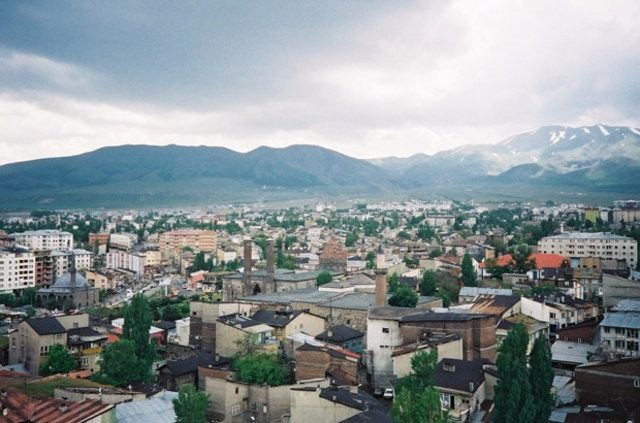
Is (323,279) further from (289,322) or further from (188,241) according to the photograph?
(188,241)

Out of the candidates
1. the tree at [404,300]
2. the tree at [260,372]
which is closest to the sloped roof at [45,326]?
the tree at [260,372]

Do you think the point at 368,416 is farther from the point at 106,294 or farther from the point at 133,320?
the point at 106,294

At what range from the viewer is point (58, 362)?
2695 cm

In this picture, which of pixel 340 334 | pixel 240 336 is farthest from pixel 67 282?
pixel 340 334

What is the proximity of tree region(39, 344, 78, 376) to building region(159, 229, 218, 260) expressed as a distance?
2538 inches

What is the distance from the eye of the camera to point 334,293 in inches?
1526

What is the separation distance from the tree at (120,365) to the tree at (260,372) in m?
4.38

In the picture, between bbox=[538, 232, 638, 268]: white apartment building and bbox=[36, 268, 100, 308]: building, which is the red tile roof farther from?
bbox=[538, 232, 638, 268]: white apartment building

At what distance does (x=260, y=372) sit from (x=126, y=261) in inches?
2337

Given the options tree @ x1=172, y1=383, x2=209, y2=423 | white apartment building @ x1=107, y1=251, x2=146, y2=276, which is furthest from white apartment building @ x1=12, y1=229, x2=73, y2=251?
tree @ x1=172, y1=383, x2=209, y2=423

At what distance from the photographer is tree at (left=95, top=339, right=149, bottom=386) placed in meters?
24.9

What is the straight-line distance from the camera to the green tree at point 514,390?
1698 centimetres

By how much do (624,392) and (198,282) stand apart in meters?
47.5

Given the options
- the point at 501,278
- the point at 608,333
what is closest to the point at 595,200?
the point at 501,278
